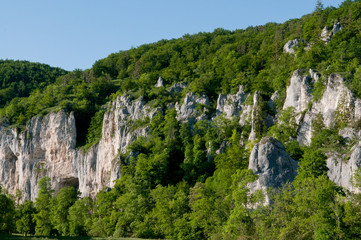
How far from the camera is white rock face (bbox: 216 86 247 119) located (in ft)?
259

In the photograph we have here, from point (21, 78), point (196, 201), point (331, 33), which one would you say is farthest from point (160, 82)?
point (21, 78)

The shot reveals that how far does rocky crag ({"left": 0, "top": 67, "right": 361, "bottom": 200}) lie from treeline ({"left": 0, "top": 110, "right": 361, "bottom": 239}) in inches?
103

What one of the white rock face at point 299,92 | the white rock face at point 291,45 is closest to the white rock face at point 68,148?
the white rock face at point 299,92

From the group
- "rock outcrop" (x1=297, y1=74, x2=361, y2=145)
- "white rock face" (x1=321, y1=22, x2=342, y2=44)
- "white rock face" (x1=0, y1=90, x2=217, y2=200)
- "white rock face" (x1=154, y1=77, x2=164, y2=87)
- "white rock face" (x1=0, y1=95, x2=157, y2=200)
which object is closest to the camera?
"rock outcrop" (x1=297, y1=74, x2=361, y2=145)

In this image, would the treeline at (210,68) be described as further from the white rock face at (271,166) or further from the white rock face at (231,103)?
the white rock face at (271,166)

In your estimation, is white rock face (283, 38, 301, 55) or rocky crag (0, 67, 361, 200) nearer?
rocky crag (0, 67, 361, 200)

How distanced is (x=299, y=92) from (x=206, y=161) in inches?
840

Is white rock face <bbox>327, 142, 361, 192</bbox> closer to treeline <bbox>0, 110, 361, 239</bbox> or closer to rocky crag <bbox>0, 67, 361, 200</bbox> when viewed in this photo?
rocky crag <bbox>0, 67, 361, 200</bbox>

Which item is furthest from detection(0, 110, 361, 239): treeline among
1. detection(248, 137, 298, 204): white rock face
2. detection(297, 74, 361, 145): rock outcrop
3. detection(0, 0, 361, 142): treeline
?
detection(0, 0, 361, 142): treeline

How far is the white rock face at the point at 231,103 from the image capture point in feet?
259

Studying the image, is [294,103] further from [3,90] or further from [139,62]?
[3,90]

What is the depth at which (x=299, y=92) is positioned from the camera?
69000 millimetres

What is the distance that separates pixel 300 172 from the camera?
46094 millimetres

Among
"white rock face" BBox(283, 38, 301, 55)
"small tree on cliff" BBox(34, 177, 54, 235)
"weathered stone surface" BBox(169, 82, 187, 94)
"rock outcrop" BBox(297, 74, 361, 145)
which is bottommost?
"small tree on cliff" BBox(34, 177, 54, 235)
